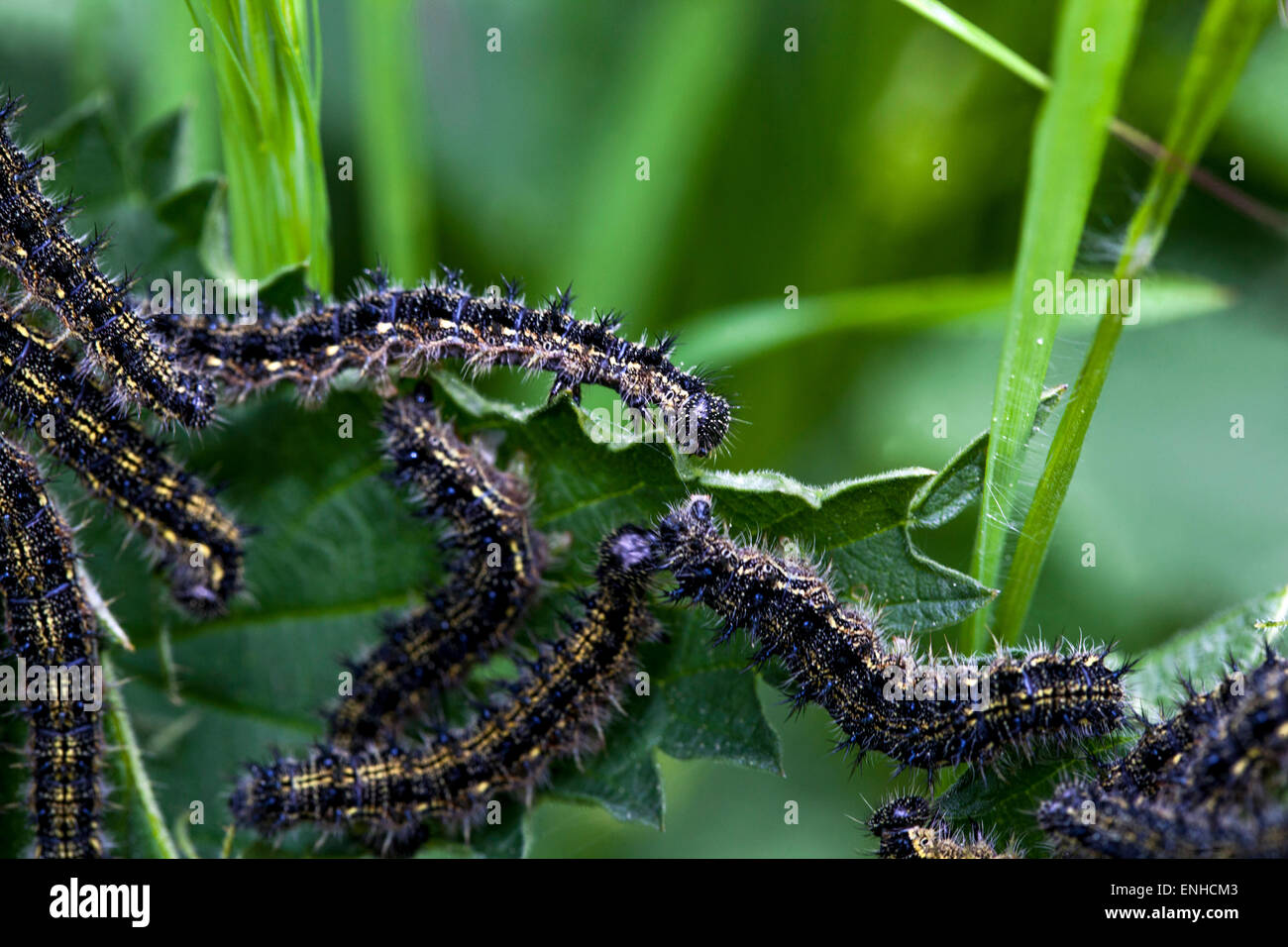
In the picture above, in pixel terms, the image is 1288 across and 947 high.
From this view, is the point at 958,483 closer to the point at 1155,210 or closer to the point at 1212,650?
the point at 1155,210

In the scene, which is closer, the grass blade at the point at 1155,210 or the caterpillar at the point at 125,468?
the grass blade at the point at 1155,210

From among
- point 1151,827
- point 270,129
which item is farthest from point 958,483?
point 270,129

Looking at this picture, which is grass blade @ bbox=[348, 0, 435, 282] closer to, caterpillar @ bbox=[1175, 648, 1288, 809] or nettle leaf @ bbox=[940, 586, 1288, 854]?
nettle leaf @ bbox=[940, 586, 1288, 854]

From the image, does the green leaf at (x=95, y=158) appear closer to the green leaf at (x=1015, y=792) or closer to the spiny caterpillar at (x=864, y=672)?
the spiny caterpillar at (x=864, y=672)

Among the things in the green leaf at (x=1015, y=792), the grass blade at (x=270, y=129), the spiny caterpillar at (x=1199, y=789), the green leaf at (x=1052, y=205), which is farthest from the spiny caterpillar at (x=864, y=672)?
the grass blade at (x=270, y=129)

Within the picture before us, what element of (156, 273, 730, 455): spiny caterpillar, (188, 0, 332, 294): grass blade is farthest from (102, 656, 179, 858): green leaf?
(188, 0, 332, 294): grass blade
